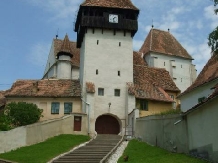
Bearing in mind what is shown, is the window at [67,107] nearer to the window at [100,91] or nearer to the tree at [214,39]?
the window at [100,91]

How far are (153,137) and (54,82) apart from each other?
1899 cm

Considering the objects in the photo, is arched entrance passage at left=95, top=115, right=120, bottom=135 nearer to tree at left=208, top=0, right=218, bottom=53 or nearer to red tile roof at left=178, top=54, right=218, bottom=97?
red tile roof at left=178, top=54, right=218, bottom=97

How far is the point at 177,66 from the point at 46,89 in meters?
30.4

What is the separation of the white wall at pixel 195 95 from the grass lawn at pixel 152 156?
7896mm

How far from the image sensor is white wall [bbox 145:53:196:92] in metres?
66.5

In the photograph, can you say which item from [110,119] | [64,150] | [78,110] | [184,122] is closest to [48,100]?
[78,110]

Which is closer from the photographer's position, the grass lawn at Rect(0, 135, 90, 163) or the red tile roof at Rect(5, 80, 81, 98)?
the grass lawn at Rect(0, 135, 90, 163)

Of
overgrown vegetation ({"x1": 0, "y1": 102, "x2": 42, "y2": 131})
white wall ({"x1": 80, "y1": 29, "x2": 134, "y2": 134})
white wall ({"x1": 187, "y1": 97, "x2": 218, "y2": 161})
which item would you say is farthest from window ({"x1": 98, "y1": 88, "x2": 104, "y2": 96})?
white wall ({"x1": 187, "y1": 97, "x2": 218, "y2": 161})

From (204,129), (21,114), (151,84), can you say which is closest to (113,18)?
(151,84)

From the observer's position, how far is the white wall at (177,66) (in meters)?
66.5

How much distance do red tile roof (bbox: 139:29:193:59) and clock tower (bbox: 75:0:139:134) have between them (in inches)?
799

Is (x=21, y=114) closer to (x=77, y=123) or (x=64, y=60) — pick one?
(x=77, y=123)

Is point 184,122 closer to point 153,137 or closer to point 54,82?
point 153,137

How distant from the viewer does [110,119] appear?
4497cm
